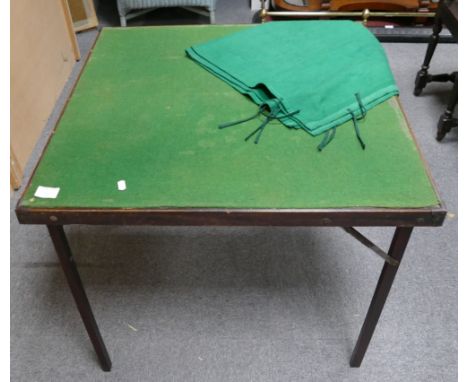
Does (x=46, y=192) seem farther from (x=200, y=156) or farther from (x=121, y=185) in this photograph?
(x=200, y=156)

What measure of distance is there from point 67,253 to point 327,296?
94cm

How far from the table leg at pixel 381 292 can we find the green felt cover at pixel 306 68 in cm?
35

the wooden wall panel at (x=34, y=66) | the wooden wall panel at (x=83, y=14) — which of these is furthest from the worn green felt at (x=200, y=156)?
the wooden wall panel at (x=83, y=14)

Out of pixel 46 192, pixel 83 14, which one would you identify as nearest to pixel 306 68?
pixel 46 192

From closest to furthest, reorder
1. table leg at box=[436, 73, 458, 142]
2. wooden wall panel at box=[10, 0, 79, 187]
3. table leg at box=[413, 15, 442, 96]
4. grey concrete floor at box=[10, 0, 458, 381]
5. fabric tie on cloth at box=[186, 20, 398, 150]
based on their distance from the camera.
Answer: fabric tie on cloth at box=[186, 20, 398, 150], grey concrete floor at box=[10, 0, 458, 381], wooden wall panel at box=[10, 0, 79, 187], table leg at box=[436, 73, 458, 142], table leg at box=[413, 15, 442, 96]

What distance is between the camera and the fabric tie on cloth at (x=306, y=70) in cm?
133

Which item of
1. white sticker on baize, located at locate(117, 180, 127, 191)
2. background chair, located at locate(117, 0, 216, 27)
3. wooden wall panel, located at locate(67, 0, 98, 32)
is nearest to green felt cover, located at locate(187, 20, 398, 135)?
white sticker on baize, located at locate(117, 180, 127, 191)

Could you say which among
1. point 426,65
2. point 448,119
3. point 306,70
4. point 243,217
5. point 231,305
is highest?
point 306,70

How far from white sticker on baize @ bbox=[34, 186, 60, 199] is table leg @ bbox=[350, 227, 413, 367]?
0.84m

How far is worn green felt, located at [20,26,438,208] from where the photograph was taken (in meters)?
1.12

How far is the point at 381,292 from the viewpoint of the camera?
1288mm

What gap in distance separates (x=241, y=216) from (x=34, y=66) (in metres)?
1.73

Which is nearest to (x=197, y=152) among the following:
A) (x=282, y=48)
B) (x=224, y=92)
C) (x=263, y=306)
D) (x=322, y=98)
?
(x=224, y=92)

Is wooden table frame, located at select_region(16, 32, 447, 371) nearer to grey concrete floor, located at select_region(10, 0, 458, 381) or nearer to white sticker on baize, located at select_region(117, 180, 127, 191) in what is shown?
white sticker on baize, located at select_region(117, 180, 127, 191)
